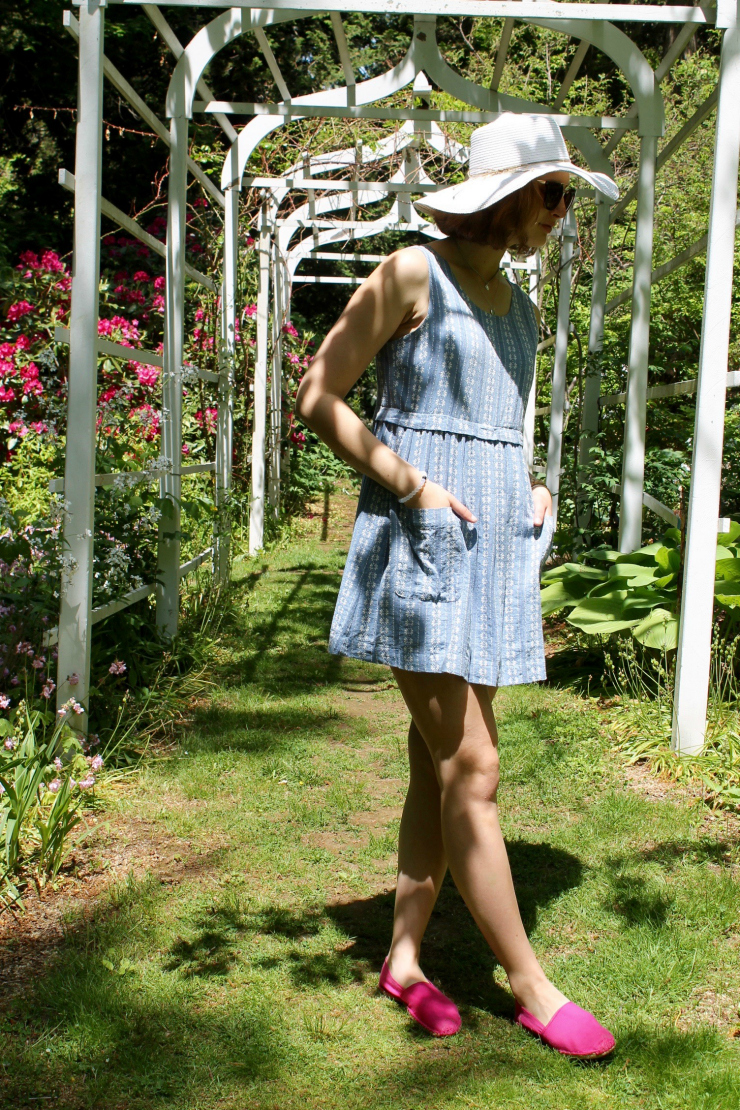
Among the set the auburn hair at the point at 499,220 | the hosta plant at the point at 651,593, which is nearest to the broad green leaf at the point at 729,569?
the hosta plant at the point at 651,593

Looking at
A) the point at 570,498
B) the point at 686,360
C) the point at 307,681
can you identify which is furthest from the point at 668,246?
the point at 307,681

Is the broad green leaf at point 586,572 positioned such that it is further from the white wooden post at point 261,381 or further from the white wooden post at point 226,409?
the white wooden post at point 261,381

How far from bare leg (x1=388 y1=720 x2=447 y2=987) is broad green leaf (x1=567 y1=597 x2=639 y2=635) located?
6.40 ft

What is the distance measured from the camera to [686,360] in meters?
6.95

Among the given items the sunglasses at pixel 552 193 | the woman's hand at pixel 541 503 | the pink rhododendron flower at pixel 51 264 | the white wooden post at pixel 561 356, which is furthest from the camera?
the pink rhododendron flower at pixel 51 264

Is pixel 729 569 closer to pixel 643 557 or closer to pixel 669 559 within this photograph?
pixel 669 559

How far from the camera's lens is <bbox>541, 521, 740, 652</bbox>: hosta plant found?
333 centimetres

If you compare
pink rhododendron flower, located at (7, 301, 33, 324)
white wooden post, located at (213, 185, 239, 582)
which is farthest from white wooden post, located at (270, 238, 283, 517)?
white wooden post, located at (213, 185, 239, 582)

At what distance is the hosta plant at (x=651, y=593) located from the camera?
3332 millimetres

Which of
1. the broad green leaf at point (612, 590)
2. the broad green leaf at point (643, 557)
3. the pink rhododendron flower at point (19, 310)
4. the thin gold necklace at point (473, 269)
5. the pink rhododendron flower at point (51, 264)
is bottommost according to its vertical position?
the broad green leaf at point (612, 590)

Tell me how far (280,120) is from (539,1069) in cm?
490

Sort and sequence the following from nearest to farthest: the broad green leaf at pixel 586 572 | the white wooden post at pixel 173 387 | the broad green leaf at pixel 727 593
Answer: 1. the broad green leaf at pixel 727 593
2. the white wooden post at pixel 173 387
3. the broad green leaf at pixel 586 572

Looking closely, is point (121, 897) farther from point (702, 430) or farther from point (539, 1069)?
point (702, 430)

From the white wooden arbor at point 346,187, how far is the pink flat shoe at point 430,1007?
145 cm
